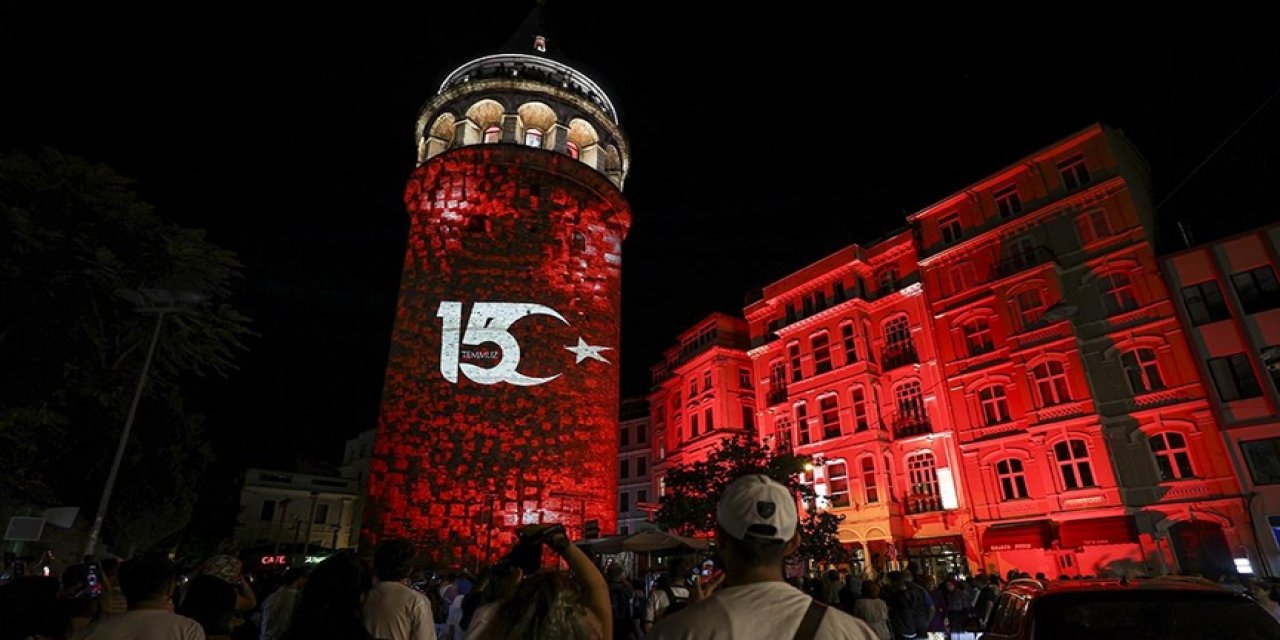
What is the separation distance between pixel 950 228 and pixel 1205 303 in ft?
31.3

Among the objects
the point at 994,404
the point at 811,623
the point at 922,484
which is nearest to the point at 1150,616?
the point at 811,623

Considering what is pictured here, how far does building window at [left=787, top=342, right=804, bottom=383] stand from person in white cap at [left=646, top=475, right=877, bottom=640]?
29744mm

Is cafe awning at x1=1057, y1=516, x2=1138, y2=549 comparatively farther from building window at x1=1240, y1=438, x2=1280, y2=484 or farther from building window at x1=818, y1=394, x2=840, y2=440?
building window at x1=818, y1=394, x2=840, y2=440

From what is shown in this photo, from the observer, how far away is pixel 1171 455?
19656 mm

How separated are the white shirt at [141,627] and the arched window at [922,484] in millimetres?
25877

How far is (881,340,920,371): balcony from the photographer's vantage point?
88.7 ft

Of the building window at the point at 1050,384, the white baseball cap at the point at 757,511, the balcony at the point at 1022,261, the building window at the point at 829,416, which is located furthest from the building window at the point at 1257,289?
the white baseball cap at the point at 757,511

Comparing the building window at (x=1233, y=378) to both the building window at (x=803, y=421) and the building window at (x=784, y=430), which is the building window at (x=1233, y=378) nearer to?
the building window at (x=803, y=421)

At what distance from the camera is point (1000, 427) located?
23.2 meters

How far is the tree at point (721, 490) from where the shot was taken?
22391 mm

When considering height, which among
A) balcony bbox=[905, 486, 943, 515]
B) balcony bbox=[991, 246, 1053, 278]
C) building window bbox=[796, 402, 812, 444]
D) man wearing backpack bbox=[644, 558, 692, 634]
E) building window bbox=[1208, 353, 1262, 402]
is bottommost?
man wearing backpack bbox=[644, 558, 692, 634]

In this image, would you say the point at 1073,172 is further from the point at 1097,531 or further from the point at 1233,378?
the point at 1097,531

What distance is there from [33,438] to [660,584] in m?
18.7

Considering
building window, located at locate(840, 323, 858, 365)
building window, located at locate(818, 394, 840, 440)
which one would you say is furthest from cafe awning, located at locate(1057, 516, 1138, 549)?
building window, located at locate(840, 323, 858, 365)
